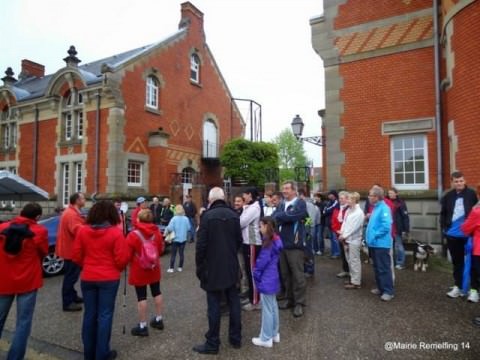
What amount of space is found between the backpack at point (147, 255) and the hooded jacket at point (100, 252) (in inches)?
19.5

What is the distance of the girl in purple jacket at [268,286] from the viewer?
3.81 metres

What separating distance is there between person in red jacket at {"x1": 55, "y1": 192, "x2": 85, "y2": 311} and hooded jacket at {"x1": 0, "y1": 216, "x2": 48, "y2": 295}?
1.31 metres

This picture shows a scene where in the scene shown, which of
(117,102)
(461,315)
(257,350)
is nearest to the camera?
(257,350)

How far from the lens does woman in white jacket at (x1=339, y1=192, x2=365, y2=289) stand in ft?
19.3

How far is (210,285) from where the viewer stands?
12.3 ft

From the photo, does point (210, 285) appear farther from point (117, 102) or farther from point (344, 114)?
point (117, 102)

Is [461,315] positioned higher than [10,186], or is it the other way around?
[10,186]

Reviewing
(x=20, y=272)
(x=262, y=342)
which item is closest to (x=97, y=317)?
(x=20, y=272)

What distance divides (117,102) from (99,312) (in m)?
13.7

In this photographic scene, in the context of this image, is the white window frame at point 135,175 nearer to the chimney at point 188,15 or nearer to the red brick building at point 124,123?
the red brick building at point 124,123

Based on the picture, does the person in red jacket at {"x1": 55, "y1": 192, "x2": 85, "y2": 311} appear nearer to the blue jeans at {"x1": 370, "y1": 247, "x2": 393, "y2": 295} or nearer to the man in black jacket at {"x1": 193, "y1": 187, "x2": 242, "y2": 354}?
the man in black jacket at {"x1": 193, "y1": 187, "x2": 242, "y2": 354}

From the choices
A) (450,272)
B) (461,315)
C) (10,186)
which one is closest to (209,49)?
(10,186)

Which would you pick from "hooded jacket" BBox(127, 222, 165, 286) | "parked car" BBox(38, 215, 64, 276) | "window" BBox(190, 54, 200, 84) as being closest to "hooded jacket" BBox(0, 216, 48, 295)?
"hooded jacket" BBox(127, 222, 165, 286)

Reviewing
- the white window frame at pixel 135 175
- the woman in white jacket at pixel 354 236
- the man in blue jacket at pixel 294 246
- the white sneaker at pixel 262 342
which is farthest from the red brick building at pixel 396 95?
the white window frame at pixel 135 175
